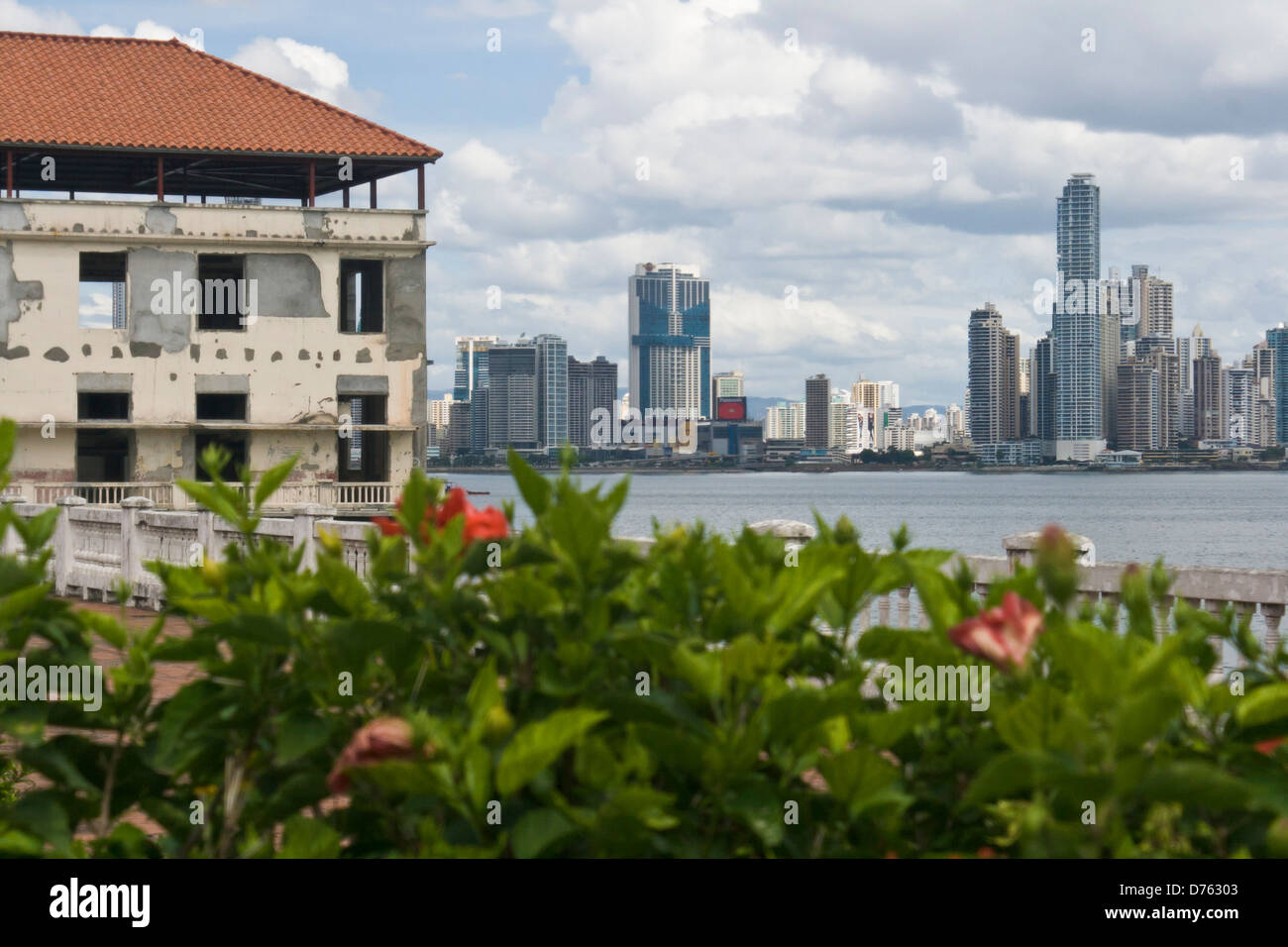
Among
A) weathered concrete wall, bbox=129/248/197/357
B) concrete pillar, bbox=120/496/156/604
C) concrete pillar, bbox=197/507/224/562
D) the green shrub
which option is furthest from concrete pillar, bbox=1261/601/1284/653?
weathered concrete wall, bbox=129/248/197/357

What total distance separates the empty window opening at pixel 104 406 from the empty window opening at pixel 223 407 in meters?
2.20

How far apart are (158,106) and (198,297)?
645 centimetres

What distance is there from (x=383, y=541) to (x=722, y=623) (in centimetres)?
59

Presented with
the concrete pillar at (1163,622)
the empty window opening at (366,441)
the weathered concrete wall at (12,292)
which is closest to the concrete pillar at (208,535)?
the concrete pillar at (1163,622)

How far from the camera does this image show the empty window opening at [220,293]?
40.8m

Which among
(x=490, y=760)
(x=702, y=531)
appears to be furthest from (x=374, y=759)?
(x=702, y=531)

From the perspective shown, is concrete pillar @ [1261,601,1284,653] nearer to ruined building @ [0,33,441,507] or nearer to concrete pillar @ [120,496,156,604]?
concrete pillar @ [120,496,156,604]

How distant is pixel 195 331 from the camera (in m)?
40.8

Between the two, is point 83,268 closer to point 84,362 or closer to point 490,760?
point 84,362

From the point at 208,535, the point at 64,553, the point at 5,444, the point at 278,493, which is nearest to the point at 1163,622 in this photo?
the point at 5,444

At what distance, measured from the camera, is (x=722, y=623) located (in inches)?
90.5

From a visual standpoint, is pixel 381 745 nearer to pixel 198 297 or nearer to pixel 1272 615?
pixel 1272 615

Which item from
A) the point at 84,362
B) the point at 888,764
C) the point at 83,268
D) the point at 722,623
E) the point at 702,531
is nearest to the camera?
the point at 888,764
